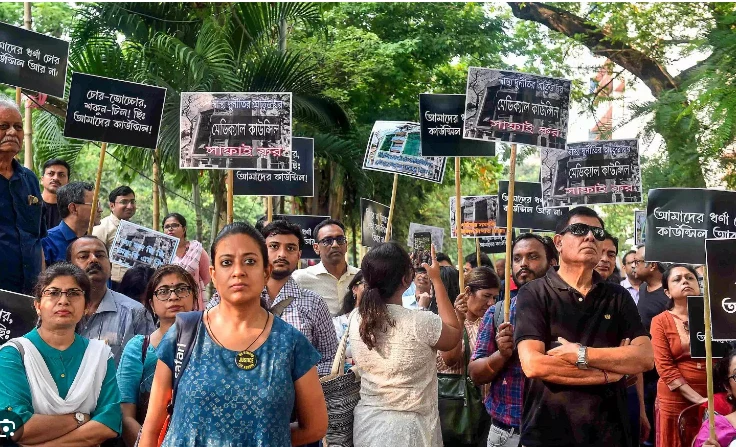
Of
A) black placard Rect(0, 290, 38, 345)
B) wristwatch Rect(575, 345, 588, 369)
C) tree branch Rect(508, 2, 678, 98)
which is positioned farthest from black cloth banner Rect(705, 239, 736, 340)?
tree branch Rect(508, 2, 678, 98)

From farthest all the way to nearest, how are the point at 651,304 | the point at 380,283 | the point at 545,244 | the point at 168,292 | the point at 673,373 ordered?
the point at 651,304
the point at 673,373
the point at 545,244
the point at 168,292
the point at 380,283

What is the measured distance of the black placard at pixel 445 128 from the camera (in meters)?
10.1

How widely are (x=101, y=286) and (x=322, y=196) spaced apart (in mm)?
15267

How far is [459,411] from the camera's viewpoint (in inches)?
278

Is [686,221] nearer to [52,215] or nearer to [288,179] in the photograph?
[288,179]

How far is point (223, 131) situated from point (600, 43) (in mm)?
9937

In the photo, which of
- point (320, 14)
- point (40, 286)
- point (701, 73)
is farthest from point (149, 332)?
point (320, 14)

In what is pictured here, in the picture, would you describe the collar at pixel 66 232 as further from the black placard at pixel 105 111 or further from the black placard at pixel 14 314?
the black placard at pixel 14 314

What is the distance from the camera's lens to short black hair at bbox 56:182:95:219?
8.95 m

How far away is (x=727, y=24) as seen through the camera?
9383mm

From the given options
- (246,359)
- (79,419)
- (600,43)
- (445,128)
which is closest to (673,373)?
(445,128)

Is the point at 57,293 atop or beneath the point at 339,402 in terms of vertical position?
atop

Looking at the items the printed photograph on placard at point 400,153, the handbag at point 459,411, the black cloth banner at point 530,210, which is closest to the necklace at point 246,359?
the handbag at point 459,411

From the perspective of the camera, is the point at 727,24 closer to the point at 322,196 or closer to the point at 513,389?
the point at 513,389
